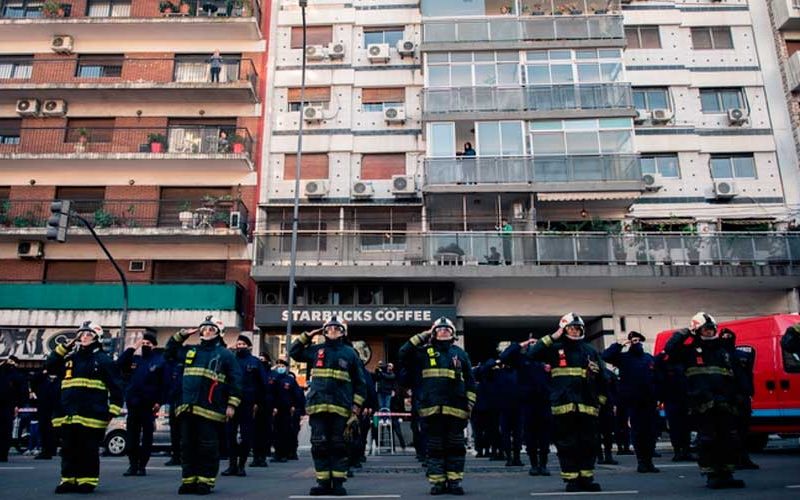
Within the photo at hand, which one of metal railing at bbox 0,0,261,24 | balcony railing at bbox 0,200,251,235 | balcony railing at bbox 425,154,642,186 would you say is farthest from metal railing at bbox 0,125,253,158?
balcony railing at bbox 425,154,642,186

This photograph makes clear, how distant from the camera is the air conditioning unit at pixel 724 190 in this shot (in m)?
24.2

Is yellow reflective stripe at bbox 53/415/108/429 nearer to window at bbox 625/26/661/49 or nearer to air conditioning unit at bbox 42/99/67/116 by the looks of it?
air conditioning unit at bbox 42/99/67/116

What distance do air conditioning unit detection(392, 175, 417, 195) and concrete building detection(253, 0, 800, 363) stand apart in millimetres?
85

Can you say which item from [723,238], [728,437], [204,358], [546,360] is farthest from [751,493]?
[723,238]

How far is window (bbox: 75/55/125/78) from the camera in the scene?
26.5m

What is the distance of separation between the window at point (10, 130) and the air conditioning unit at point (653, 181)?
2393 cm

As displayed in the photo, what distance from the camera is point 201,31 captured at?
26.3m

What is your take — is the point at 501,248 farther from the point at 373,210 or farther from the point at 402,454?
the point at 402,454

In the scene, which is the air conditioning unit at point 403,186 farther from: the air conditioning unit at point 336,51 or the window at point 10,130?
the window at point 10,130

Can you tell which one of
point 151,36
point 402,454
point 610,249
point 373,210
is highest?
point 151,36

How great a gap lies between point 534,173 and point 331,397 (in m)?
17.1

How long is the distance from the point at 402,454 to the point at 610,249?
10.3 m

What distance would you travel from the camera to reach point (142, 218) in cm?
2444

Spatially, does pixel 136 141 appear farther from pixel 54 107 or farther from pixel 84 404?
pixel 84 404
